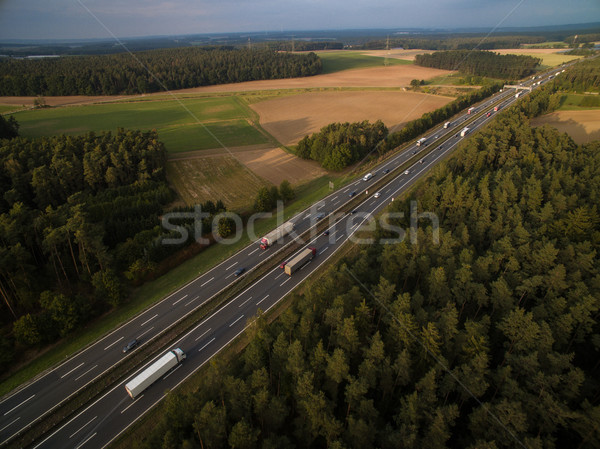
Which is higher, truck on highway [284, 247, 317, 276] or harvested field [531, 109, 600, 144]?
harvested field [531, 109, 600, 144]

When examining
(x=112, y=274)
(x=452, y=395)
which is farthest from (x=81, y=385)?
(x=452, y=395)

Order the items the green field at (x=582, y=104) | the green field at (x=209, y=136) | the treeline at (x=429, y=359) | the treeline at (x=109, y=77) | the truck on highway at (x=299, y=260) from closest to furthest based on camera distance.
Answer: the treeline at (x=429, y=359)
the truck on highway at (x=299, y=260)
the green field at (x=209, y=136)
the green field at (x=582, y=104)
the treeline at (x=109, y=77)

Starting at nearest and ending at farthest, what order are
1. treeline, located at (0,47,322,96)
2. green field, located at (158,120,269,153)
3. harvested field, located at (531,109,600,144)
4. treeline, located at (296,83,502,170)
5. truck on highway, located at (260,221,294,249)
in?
truck on highway, located at (260,221,294,249)
treeline, located at (296,83,502,170)
harvested field, located at (531,109,600,144)
green field, located at (158,120,269,153)
treeline, located at (0,47,322,96)

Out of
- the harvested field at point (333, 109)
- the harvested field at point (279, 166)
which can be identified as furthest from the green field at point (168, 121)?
the harvested field at point (279, 166)

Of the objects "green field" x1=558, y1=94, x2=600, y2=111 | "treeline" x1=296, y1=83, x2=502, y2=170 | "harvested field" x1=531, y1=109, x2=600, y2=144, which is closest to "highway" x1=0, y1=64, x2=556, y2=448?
"treeline" x1=296, y1=83, x2=502, y2=170

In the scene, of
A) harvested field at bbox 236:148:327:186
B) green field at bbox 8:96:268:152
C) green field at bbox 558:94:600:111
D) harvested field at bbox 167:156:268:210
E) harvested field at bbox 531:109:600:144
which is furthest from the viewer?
green field at bbox 558:94:600:111

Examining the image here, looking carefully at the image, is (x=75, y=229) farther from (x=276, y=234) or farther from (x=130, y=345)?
(x=276, y=234)

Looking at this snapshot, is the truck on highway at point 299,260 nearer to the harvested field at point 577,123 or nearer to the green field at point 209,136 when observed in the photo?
the green field at point 209,136

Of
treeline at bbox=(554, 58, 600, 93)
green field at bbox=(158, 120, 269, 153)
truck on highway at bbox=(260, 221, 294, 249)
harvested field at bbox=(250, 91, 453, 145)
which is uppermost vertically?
treeline at bbox=(554, 58, 600, 93)

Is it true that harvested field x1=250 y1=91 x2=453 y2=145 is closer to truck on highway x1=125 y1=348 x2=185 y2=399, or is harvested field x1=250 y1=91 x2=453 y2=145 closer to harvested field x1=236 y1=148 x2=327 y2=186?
harvested field x1=236 y1=148 x2=327 y2=186
